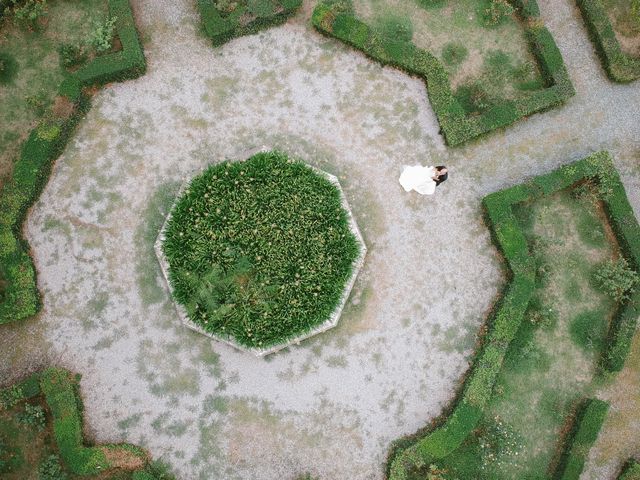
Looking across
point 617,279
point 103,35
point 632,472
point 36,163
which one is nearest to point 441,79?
point 617,279

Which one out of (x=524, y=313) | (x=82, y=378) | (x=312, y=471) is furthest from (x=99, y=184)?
(x=524, y=313)

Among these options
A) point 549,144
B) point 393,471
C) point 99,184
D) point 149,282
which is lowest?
point 393,471

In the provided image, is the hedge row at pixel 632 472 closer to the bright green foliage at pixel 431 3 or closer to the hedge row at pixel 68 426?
the hedge row at pixel 68 426

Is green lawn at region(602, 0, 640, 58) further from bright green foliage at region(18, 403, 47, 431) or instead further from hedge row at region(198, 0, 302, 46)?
bright green foliage at region(18, 403, 47, 431)

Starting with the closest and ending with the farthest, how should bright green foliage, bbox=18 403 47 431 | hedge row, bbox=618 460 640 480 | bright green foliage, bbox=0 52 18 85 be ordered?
1. bright green foliage, bbox=18 403 47 431
2. hedge row, bbox=618 460 640 480
3. bright green foliage, bbox=0 52 18 85

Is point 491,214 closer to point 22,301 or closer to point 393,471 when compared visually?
point 393,471

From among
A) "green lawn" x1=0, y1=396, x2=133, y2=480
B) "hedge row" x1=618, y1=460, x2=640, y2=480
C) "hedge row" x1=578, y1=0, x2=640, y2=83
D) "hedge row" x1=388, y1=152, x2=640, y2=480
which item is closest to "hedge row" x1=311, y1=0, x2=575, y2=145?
"hedge row" x1=578, y1=0, x2=640, y2=83

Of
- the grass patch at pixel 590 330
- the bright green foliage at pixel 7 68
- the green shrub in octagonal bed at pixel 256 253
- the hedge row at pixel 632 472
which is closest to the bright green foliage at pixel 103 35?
the bright green foliage at pixel 7 68
